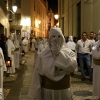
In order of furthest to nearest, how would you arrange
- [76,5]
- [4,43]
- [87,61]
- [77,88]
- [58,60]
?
1. [76,5]
2. [4,43]
3. [87,61]
4. [77,88]
5. [58,60]

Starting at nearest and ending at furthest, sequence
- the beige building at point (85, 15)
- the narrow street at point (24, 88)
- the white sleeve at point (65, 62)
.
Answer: the white sleeve at point (65, 62), the narrow street at point (24, 88), the beige building at point (85, 15)

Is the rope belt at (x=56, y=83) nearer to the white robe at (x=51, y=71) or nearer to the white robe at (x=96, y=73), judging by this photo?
the white robe at (x=51, y=71)

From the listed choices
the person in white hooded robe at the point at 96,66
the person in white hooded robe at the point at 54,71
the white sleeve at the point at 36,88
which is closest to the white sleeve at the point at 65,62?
the person in white hooded robe at the point at 54,71

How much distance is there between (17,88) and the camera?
973cm

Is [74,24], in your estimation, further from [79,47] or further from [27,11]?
[27,11]

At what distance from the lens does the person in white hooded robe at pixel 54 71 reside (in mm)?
4160

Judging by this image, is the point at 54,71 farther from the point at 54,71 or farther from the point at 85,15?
the point at 85,15

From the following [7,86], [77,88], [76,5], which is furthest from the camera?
[76,5]

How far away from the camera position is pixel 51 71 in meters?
4.13

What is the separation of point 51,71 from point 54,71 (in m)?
0.05

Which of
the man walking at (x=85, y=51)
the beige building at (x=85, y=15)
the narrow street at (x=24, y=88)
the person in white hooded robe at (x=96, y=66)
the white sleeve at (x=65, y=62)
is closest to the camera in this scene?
the white sleeve at (x=65, y=62)

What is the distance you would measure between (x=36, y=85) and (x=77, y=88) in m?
→ 5.33

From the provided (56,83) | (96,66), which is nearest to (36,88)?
(56,83)

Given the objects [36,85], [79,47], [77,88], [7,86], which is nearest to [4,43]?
[7,86]
